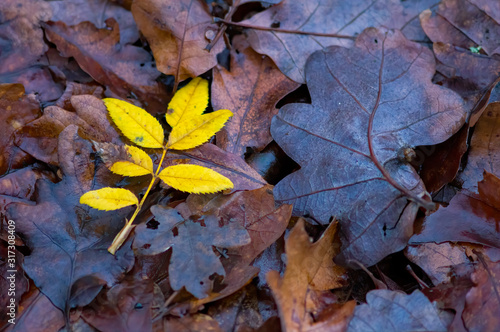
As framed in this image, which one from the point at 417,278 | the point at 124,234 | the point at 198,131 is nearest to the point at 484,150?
the point at 417,278

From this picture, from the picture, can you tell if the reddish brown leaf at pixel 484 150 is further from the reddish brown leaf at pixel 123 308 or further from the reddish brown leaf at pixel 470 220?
the reddish brown leaf at pixel 123 308

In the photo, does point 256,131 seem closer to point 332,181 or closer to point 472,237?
point 332,181

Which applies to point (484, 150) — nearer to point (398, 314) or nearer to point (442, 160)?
point (442, 160)

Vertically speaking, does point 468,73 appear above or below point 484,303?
above

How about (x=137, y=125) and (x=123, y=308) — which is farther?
(x=137, y=125)

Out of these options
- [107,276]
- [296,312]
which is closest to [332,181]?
[296,312]

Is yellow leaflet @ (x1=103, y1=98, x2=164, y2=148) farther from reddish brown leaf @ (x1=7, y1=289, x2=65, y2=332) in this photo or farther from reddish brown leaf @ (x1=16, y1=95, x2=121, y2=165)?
reddish brown leaf @ (x1=7, y1=289, x2=65, y2=332)

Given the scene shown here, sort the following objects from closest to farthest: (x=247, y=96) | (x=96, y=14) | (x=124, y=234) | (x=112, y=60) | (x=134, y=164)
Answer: (x=124, y=234) < (x=134, y=164) < (x=247, y=96) < (x=112, y=60) < (x=96, y=14)
